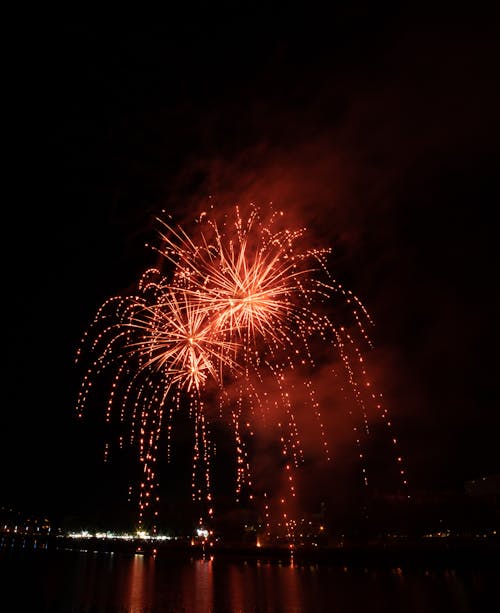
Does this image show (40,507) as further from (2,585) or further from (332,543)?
(2,585)

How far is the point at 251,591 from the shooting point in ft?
58.0

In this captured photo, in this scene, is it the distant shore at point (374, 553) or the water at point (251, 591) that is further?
the distant shore at point (374, 553)

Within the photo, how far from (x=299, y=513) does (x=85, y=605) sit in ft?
99.3

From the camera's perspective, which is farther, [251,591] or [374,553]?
[374,553]

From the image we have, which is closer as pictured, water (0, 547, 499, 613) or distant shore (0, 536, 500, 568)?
water (0, 547, 499, 613)

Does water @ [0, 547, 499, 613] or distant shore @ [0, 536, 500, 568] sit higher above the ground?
distant shore @ [0, 536, 500, 568]

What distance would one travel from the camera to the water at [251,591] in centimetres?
1363

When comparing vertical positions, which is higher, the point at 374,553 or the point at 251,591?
the point at 374,553

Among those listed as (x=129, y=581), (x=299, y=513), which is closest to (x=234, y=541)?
(x=299, y=513)

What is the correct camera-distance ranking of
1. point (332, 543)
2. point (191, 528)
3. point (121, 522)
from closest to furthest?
point (332, 543)
point (191, 528)
point (121, 522)

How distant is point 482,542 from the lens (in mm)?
27562

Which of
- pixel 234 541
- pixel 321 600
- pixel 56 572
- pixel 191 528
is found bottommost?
pixel 321 600

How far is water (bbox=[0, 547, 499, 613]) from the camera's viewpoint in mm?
13633

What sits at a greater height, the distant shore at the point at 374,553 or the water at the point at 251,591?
the distant shore at the point at 374,553
